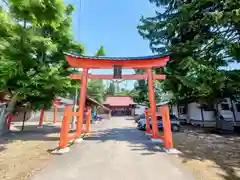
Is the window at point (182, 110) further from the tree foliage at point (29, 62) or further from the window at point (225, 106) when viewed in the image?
the tree foliage at point (29, 62)

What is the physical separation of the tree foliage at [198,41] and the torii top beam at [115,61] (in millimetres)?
1036

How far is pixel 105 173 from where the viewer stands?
A: 371cm

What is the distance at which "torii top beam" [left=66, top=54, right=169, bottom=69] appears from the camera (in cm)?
820

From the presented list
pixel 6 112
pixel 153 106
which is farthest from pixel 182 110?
pixel 6 112

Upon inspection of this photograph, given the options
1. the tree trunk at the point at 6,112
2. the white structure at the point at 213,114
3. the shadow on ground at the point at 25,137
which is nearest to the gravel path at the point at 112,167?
the shadow on ground at the point at 25,137

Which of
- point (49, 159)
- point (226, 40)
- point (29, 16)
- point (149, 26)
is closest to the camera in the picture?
point (29, 16)

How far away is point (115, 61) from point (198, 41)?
562 centimetres

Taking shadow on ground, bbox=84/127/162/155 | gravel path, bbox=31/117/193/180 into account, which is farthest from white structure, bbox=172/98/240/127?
gravel path, bbox=31/117/193/180

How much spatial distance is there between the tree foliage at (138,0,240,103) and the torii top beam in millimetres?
1036

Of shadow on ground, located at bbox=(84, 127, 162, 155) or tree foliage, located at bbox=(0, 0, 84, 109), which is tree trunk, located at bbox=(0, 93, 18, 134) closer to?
tree foliage, located at bbox=(0, 0, 84, 109)

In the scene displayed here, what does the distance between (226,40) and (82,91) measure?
342 inches

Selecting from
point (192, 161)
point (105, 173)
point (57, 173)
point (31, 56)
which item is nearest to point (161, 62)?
point (192, 161)

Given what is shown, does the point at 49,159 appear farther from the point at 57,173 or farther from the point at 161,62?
the point at 161,62

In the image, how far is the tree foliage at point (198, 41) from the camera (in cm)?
834
